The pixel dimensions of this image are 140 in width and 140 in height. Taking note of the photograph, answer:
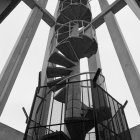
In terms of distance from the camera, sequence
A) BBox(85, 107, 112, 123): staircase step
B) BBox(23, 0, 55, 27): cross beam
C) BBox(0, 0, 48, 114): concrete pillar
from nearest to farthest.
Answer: BBox(85, 107, 112, 123): staircase step → BBox(0, 0, 48, 114): concrete pillar → BBox(23, 0, 55, 27): cross beam

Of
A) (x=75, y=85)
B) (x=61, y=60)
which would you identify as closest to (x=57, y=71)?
(x=61, y=60)

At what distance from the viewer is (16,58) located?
3.88 m

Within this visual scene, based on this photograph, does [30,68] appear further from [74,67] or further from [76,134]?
[76,134]

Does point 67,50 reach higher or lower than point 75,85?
higher

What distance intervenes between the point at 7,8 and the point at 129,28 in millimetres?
4650

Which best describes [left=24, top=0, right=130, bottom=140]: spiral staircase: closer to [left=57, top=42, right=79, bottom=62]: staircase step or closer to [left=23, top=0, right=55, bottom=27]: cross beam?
[left=57, top=42, right=79, bottom=62]: staircase step

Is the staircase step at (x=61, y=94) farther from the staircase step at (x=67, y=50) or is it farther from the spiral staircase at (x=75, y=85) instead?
the staircase step at (x=67, y=50)

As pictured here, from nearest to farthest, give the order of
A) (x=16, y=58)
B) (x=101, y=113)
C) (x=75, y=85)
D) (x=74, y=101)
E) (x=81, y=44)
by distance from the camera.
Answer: (x=101, y=113), (x=74, y=101), (x=75, y=85), (x=16, y=58), (x=81, y=44)

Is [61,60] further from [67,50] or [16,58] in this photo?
[16,58]

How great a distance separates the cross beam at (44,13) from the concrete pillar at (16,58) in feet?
0.76

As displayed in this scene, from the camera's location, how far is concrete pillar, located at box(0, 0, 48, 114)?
3.26 metres

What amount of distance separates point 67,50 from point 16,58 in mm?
1031

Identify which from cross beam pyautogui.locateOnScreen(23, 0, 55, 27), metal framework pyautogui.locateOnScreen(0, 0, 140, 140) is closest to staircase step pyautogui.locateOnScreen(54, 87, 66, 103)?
metal framework pyautogui.locateOnScreen(0, 0, 140, 140)

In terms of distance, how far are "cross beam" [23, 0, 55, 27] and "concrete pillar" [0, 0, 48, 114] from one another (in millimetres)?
230
